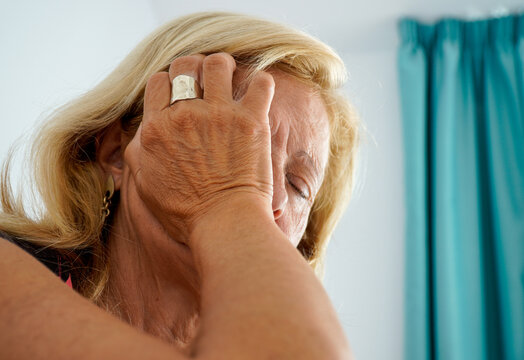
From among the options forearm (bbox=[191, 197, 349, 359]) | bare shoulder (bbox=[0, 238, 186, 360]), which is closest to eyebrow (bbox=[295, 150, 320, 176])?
forearm (bbox=[191, 197, 349, 359])

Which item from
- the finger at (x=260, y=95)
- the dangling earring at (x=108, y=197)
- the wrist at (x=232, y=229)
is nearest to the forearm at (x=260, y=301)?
the wrist at (x=232, y=229)

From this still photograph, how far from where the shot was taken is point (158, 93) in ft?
2.87

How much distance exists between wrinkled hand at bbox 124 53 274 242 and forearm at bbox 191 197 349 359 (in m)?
0.10

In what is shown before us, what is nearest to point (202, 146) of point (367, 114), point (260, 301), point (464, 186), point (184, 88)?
point (184, 88)

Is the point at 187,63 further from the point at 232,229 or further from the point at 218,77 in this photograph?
the point at 232,229

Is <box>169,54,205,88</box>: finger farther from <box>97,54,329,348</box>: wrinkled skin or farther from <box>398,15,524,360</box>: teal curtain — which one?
<box>398,15,524,360</box>: teal curtain

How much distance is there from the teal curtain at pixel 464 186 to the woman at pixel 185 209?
1109 millimetres

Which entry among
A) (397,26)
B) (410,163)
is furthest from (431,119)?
(397,26)

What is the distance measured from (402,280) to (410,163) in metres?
0.53

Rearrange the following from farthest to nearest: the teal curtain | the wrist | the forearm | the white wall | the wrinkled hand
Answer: the white wall → the teal curtain → the wrinkled hand → the wrist → the forearm

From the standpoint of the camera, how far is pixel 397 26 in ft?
8.59

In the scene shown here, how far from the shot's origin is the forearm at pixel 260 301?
50 centimetres

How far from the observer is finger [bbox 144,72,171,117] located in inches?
33.8

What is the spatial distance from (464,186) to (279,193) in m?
1.68
